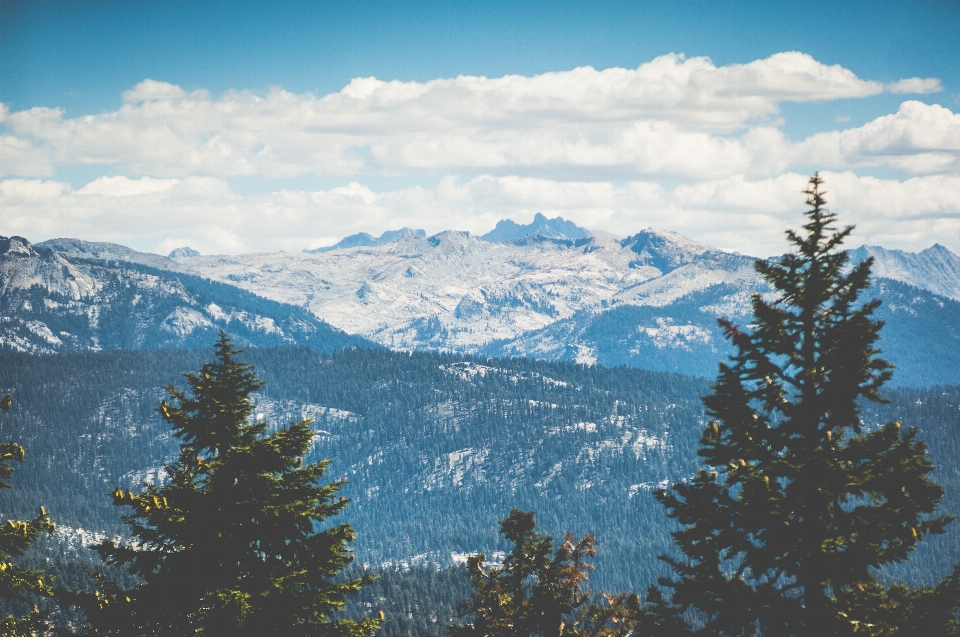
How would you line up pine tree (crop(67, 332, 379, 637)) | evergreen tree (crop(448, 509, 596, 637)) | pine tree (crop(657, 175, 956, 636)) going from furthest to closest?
evergreen tree (crop(448, 509, 596, 637)) → pine tree (crop(67, 332, 379, 637)) → pine tree (crop(657, 175, 956, 636))

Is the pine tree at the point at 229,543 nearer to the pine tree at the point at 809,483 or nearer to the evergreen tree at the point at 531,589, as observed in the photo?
the evergreen tree at the point at 531,589

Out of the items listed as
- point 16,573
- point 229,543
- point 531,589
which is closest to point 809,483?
point 531,589

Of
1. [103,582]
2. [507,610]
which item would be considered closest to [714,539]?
[507,610]

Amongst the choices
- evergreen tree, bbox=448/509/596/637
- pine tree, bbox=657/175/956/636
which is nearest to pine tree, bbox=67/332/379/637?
evergreen tree, bbox=448/509/596/637

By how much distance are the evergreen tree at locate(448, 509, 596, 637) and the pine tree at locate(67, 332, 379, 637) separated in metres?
6.13

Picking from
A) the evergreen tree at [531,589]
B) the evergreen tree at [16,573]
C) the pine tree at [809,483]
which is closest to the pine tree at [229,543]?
the evergreen tree at [16,573]

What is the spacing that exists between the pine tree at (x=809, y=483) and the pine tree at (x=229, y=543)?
375 inches

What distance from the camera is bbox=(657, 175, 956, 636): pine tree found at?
66.1 ft

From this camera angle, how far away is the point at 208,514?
24.2 meters

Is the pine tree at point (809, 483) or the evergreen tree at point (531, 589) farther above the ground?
the pine tree at point (809, 483)

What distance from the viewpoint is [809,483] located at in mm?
20688

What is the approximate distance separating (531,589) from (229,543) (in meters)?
11.0

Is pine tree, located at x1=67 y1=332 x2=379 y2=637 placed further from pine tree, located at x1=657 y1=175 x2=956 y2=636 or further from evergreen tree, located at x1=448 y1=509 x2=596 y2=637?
pine tree, located at x1=657 y1=175 x2=956 y2=636

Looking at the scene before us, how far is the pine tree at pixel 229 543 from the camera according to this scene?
2288 centimetres
